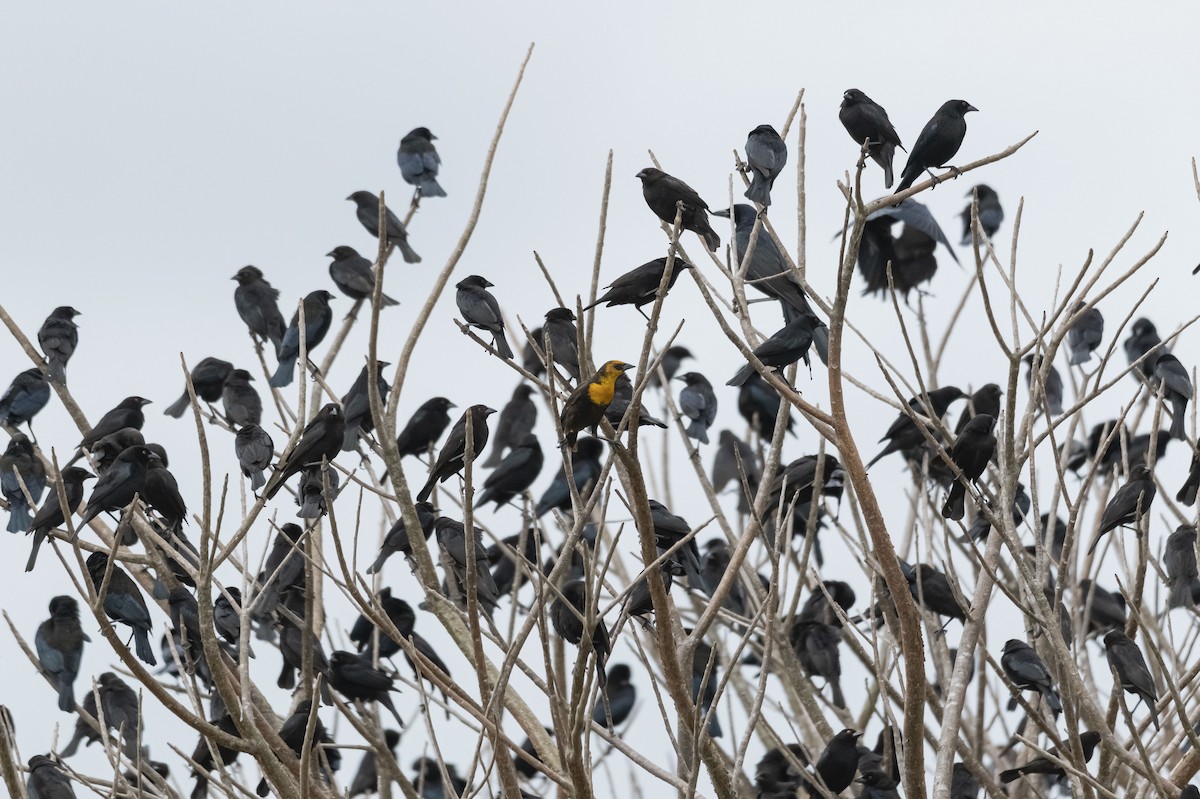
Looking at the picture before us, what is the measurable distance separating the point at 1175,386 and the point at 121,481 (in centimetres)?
622

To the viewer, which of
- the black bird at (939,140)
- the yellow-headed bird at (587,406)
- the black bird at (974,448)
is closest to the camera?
the yellow-headed bird at (587,406)

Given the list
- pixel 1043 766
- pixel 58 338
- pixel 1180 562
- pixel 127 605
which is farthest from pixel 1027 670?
pixel 58 338

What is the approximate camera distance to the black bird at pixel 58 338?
1024cm

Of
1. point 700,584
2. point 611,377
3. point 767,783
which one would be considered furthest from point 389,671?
point 611,377

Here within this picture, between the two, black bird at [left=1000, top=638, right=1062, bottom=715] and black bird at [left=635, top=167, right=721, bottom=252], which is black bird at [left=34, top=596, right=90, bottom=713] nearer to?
black bird at [left=635, top=167, right=721, bottom=252]

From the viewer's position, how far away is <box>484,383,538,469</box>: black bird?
498 inches

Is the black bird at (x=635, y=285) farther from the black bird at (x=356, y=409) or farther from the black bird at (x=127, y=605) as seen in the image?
the black bird at (x=127, y=605)

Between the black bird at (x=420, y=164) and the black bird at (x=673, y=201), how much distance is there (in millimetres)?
5355

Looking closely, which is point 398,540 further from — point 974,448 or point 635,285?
point 974,448

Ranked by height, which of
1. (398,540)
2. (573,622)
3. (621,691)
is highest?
(398,540)

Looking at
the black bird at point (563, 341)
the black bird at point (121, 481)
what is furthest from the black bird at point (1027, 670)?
the black bird at point (121, 481)

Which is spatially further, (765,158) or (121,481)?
(765,158)

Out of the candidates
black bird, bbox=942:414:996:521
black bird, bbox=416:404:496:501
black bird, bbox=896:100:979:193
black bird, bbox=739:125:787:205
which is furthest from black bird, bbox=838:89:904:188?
black bird, bbox=416:404:496:501

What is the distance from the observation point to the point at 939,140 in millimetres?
7703
